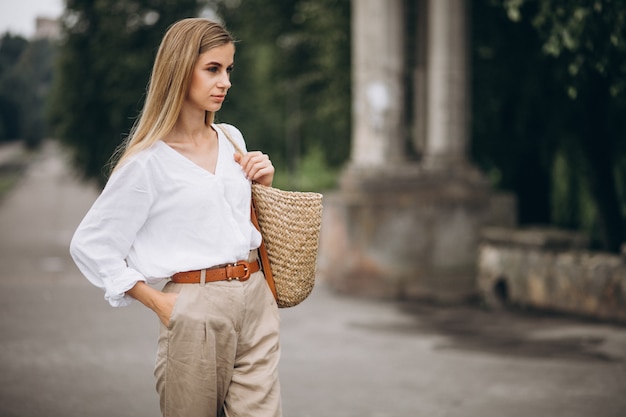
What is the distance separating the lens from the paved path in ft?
22.2

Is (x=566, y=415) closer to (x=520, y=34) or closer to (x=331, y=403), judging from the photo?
(x=331, y=403)

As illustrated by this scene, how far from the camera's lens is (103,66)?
2189cm

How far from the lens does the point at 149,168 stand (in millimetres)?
3453

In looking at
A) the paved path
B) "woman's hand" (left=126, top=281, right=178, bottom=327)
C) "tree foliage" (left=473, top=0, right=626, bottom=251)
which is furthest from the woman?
"tree foliage" (left=473, top=0, right=626, bottom=251)

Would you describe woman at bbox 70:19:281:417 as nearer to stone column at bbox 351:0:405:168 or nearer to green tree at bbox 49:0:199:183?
stone column at bbox 351:0:405:168

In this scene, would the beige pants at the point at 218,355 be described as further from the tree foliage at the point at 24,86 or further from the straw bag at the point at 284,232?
the tree foliage at the point at 24,86

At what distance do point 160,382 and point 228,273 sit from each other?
0.45m

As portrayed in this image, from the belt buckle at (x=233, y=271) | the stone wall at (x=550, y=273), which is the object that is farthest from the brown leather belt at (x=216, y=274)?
the stone wall at (x=550, y=273)

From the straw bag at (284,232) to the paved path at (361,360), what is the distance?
2.90 meters

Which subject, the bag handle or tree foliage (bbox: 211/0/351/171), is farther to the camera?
tree foliage (bbox: 211/0/351/171)

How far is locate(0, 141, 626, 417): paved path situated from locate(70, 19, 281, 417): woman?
3056mm

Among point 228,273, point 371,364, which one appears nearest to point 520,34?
point 371,364

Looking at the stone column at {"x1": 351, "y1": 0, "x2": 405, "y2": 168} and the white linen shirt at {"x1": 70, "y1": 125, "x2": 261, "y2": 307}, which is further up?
the stone column at {"x1": 351, "y1": 0, "x2": 405, "y2": 168}

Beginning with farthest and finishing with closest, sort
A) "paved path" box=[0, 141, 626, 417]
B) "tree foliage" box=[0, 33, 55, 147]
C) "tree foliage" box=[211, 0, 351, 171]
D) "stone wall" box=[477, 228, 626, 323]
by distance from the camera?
"tree foliage" box=[0, 33, 55, 147]
"tree foliage" box=[211, 0, 351, 171]
"stone wall" box=[477, 228, 626, 323]
"paved path" box=[0, 141, 626, 417]
